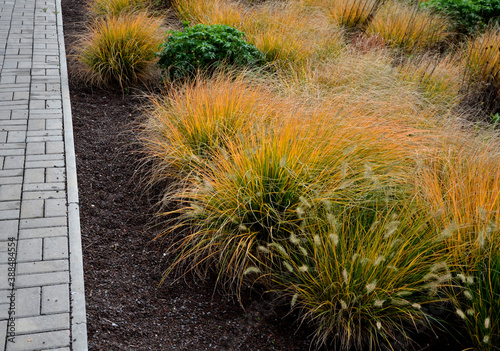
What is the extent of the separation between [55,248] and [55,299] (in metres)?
0.54

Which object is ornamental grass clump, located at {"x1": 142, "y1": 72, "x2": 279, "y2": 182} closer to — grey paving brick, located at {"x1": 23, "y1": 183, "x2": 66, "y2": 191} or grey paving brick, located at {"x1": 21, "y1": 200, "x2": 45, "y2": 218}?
grey paving brick, located at {"x1": 23, "y1": 183, "x2": 66, "y2": 191}

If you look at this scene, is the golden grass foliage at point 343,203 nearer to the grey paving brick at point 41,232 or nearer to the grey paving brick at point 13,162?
the grey paving brick at point 41,232

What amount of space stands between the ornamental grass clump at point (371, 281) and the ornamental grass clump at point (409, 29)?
5.04 meters

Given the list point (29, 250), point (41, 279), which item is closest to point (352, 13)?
point (29, 250)

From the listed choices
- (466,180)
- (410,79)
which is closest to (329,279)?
(466,180)

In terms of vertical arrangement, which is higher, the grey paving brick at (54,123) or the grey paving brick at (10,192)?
the grey paving brick at (54,123)

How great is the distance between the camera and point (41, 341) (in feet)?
8.91

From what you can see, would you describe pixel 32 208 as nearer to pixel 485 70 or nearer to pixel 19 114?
pixel 19 114

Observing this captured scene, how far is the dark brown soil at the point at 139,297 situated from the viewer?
2.91m

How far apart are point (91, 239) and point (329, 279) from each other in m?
1.99

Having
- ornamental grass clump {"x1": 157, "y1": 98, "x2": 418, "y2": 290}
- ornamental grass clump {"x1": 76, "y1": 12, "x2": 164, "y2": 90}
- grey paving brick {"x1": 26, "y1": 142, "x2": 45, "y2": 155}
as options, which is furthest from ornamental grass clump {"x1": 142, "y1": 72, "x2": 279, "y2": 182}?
ornamental grass clump {"x1": 76, "y1": 12, "x2": 164, "y2": 90}

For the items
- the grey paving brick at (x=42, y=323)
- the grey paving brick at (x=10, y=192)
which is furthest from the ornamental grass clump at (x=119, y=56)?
the grey paving brick at (x=42, y=323)

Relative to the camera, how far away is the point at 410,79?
5.73 meters

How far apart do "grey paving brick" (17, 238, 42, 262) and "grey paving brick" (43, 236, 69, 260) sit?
0.04 m
